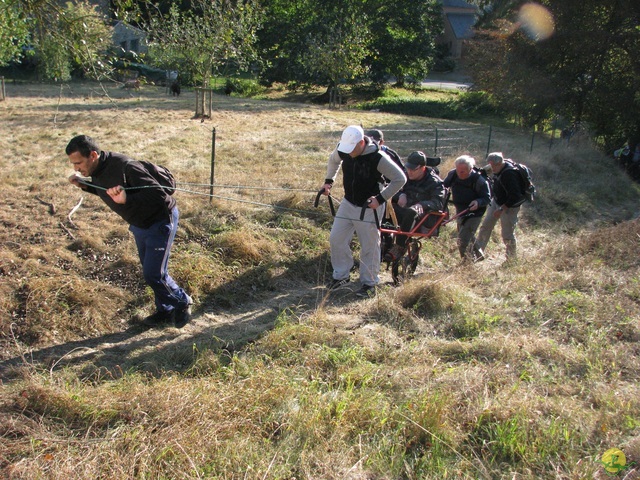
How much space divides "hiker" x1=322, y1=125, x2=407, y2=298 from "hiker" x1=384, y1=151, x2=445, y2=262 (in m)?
0.48

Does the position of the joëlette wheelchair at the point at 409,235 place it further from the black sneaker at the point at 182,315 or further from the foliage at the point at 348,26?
the foliage at the point at 348,26

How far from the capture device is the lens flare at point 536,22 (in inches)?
818

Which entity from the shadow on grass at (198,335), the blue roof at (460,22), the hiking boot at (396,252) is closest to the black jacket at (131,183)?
the shadow on grass at (198,335)

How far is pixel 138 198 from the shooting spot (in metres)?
4.87

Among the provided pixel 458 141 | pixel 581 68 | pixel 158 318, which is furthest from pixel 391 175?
pixel 581 68

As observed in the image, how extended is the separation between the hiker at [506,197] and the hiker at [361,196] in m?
1.91

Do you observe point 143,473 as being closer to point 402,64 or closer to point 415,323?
point 415,323

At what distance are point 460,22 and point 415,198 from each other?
221ft

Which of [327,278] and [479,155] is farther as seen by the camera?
[479,155]

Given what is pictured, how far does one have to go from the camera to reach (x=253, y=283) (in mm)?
6773

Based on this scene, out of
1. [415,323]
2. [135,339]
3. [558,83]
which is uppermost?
[558,83]

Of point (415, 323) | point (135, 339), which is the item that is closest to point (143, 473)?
point (135, 339)

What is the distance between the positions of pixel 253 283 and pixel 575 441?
413cm

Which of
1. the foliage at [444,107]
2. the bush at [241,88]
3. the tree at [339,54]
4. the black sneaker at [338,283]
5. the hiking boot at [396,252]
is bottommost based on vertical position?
the black sneaker at [338,283]
